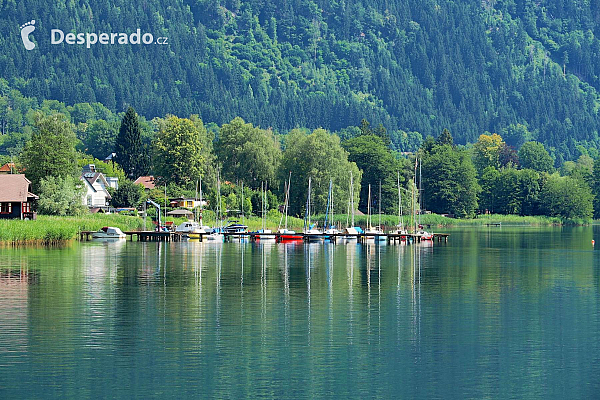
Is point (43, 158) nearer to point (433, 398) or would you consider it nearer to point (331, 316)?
point (331, 316)

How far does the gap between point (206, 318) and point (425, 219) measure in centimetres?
12907

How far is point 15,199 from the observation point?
10175cm

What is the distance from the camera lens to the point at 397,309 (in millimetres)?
45969

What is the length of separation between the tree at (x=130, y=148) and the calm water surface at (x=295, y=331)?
128m

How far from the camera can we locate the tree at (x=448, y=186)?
192625 mm

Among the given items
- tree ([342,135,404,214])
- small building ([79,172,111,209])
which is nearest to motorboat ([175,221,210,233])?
small building ([79,172,111,209])

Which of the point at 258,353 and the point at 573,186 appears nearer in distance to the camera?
the point at 258,353

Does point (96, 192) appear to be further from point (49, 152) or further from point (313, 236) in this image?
point (313, 236)

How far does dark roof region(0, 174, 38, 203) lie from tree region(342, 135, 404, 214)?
7264 cm

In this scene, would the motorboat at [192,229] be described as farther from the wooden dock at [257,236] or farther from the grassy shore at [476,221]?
the grassy shore at [476,221]

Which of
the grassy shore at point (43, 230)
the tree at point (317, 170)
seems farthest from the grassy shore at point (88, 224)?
the tree at point (317, 170)

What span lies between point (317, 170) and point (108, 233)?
38.2m

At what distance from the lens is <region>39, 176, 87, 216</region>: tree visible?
108 metres

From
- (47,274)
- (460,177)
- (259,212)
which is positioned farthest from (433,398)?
(460,177)
